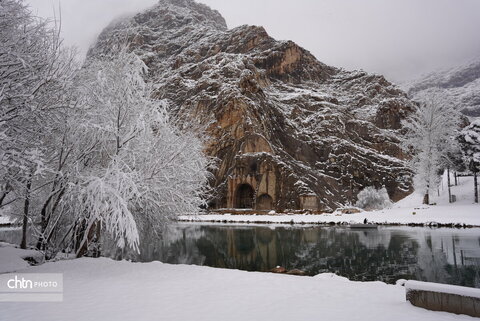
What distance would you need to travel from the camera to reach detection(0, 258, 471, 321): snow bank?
6777 millimetres

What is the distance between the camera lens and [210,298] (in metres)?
8.15

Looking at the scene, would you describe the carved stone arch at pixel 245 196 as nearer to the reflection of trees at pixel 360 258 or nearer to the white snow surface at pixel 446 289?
the reflection of trees at pixel 360 258

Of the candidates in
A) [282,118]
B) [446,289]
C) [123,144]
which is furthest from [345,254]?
[282,118]

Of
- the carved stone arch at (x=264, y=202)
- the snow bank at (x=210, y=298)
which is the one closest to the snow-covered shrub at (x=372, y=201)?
the carved stone arch at (x=264, y=202)

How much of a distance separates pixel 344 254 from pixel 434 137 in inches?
1068

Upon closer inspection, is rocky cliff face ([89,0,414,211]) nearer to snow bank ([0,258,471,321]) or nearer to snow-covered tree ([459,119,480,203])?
snow-covered tree ([459,119,480,203])

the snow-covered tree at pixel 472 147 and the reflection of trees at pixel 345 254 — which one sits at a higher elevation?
the snow-covered tree at pixel 472 147

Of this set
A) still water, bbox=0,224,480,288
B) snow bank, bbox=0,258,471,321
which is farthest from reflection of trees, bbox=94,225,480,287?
snow bank, bbox=0,258,471,321

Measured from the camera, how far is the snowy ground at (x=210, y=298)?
22.2 feet

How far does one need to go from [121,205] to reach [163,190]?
275 cm

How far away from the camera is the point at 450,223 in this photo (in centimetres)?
3020

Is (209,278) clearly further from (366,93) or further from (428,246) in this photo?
(366,93)

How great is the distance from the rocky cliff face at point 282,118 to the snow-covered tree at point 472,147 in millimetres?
24890

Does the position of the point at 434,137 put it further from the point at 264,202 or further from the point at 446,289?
the point at 446,289
